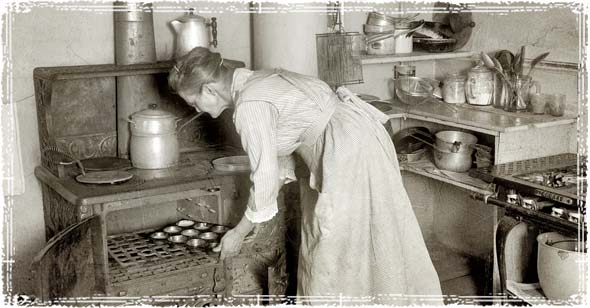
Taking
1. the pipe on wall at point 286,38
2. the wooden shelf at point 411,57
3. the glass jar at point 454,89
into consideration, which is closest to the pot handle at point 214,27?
the pipe on wall at point 286,38

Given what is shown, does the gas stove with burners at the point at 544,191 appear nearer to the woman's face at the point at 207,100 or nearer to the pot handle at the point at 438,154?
the pot handle at the point at 438,154

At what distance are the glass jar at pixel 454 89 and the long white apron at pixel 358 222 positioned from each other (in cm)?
122

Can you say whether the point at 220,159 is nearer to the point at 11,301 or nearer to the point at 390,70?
the point at 11,301

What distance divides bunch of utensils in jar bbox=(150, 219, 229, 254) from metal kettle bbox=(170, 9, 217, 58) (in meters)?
0.80

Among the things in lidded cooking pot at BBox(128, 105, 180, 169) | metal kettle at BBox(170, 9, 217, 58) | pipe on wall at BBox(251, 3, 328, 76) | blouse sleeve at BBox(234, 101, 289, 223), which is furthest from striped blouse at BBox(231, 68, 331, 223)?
pipe on wall at BBox(251, 3, 328, 76)

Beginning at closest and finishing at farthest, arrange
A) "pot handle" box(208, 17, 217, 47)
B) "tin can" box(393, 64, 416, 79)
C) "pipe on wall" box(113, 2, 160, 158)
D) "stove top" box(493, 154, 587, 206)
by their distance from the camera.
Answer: "stove top" box(493, 154, 587, 206)
"pipe on wall" box(113, 2, 160, 158)
"pot handle" box(208, 17, 217, 47)
"tin can" box(393, 64, 416, 79)

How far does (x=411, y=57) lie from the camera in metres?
3.84

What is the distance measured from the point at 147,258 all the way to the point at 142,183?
0.32m

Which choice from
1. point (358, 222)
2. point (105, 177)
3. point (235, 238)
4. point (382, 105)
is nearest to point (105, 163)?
point (105, 177)

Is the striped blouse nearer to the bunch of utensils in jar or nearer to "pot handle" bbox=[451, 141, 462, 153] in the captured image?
the bunch of utensils in jar

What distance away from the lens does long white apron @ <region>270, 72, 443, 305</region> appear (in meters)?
2.65

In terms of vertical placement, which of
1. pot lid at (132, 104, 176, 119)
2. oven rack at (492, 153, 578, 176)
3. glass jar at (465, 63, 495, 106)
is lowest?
oven rack at (492, 153, 578, 176)

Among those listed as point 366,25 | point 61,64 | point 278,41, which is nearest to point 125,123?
point 61,64

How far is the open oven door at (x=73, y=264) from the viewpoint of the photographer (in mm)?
2316
